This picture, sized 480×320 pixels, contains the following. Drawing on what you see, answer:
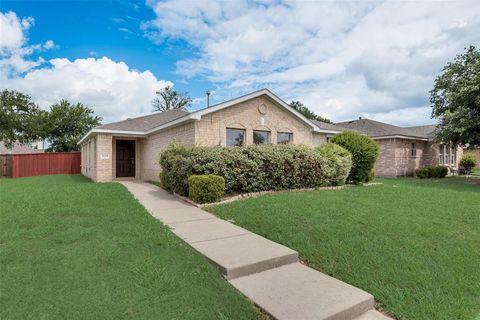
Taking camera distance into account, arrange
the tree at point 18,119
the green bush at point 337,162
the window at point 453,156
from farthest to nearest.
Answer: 1. the tree at point 18,119
2. the window at point 453,156
3. the green bush at point 337,162

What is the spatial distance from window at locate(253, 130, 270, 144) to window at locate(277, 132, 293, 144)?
69cm

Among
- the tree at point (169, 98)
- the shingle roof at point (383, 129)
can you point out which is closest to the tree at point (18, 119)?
the tree at point (169, 98)

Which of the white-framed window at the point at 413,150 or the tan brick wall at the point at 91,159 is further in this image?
the white-framed window at the point at 413,150

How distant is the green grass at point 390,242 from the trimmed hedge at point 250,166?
1.38 metres

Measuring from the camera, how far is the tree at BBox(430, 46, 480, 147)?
15656 mm

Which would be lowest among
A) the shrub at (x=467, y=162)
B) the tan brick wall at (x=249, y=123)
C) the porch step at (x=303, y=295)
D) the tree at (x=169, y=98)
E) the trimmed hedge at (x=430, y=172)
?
the porch step at (x=303, y=295)

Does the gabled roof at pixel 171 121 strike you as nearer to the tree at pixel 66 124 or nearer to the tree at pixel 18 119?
the tree at pixel 18 119

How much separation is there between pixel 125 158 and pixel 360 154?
13187 millimetres

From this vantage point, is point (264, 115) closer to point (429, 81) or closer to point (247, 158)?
point (247, 158)

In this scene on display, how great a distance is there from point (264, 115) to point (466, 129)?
38.7ft

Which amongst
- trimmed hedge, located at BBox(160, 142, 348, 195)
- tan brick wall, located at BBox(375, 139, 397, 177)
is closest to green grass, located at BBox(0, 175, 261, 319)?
trimmed hedge, located at BBox(160, 142, 348, 195)

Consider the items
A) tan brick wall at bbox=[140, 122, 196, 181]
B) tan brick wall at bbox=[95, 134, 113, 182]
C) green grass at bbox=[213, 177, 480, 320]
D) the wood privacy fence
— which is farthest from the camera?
the wood privacy fence

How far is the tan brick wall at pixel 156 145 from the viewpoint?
12.2 meters

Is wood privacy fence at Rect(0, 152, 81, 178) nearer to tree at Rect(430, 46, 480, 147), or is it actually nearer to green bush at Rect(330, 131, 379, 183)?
green bush at Rect(330, 131, 379, 183)
